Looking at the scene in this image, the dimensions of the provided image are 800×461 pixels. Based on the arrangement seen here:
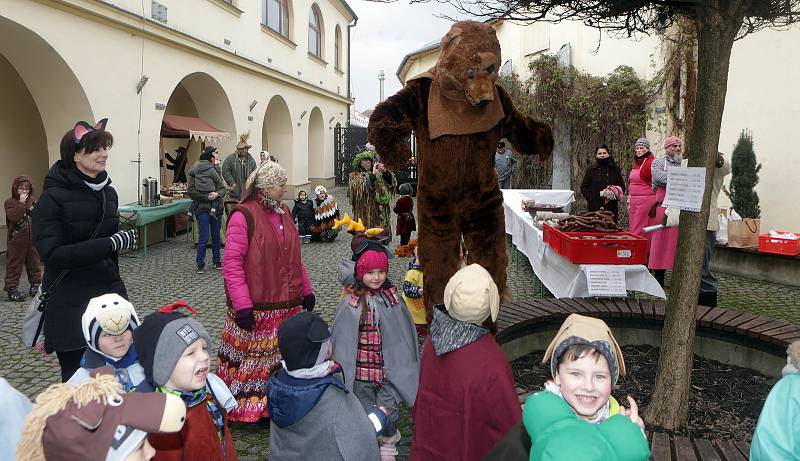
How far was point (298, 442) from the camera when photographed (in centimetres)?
231

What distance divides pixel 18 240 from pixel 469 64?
6214 mm

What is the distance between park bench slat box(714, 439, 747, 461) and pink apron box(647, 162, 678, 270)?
15.1 ft

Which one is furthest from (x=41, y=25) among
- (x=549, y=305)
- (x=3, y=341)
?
(x=549, y=305)

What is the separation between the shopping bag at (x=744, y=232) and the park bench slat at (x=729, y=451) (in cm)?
650

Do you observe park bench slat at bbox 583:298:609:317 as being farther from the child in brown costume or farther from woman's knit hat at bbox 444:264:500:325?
the child in brown costume

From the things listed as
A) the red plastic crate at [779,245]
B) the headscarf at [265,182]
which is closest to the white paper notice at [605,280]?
the headscarf at [265,182]

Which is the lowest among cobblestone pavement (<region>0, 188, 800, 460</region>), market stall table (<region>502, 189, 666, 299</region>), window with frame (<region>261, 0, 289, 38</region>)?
cobblestone pavement (<region>0, 188, 800, 460</region>)

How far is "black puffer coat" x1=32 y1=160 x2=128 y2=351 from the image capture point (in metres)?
3.08

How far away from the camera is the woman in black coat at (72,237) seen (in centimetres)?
308

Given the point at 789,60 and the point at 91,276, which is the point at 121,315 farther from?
the point at 789,60

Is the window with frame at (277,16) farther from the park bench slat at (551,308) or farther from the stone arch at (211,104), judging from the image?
the park bench slat at (551,308)

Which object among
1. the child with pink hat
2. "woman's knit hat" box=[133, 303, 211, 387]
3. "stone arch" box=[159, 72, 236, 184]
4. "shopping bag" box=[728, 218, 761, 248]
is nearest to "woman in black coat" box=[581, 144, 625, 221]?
Answer: "shopping bag" box=[728, 218, 761, 248]

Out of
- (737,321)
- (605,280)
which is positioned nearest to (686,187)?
(737,321)

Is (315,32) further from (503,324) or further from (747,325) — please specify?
(747,325)
